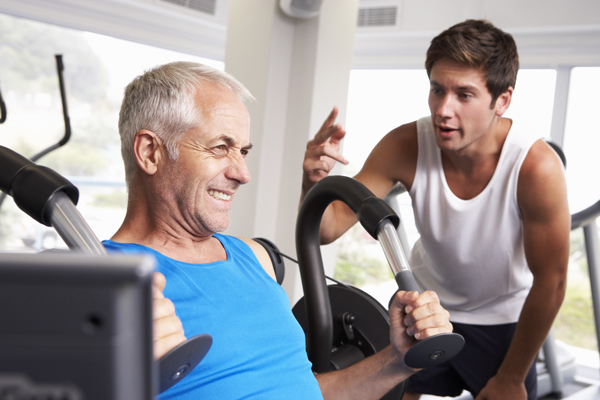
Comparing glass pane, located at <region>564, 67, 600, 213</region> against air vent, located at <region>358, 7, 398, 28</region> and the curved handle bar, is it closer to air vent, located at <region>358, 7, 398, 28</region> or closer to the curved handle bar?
air vent, located at <region>358, 7, 398, 28</region>

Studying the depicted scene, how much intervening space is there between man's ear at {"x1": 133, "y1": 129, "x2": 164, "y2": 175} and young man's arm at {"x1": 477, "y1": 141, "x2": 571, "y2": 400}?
1059 mm

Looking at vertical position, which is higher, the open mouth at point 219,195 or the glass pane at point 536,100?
the glass pane at point 536,100

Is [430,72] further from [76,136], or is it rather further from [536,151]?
[76,136]

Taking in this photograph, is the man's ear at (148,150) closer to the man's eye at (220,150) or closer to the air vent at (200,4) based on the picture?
the man's eye at (220,150)

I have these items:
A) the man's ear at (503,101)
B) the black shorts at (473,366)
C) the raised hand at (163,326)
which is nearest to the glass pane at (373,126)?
the black shorts at (473,366)

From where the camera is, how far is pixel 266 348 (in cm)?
101

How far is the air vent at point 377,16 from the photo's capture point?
3680mm

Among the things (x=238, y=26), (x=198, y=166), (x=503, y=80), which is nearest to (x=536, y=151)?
(x=503, y=80)

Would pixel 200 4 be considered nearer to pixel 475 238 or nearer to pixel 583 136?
pixel 583 136

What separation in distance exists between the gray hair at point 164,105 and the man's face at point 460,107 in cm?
71

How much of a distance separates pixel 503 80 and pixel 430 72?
0.22 meters

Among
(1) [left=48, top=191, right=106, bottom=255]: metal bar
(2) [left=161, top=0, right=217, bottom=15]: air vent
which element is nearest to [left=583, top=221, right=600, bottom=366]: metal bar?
(1) [left=48, top=191, right=106, bottom=255]: metal bar

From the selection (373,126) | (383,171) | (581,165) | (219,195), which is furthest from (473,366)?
(373,126)

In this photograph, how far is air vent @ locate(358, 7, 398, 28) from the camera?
12.1ft
